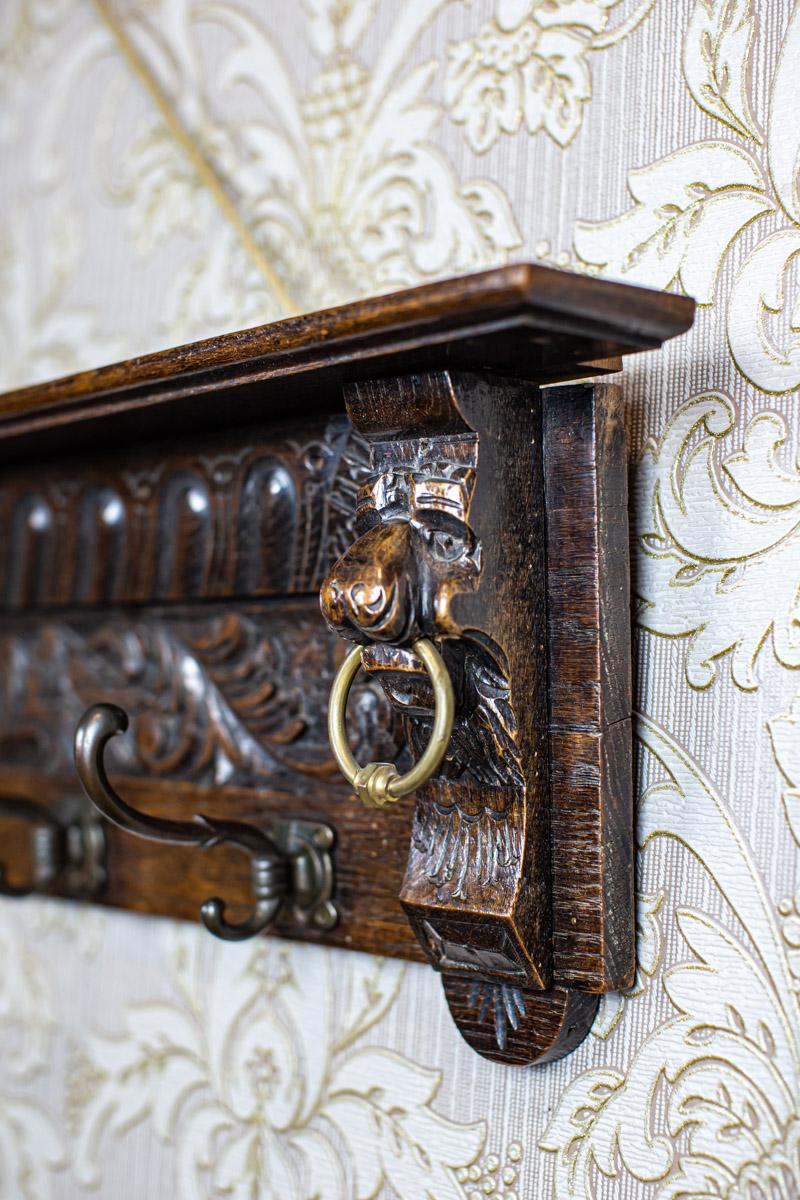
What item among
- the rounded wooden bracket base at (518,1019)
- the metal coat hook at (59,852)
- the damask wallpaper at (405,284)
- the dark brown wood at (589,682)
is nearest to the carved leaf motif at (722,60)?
the damask wallpaper at (405,284)

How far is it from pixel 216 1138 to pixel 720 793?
1.07 ft

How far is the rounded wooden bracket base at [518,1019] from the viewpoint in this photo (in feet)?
1.40

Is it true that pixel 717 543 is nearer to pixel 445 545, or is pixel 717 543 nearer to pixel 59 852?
pixel 445 545

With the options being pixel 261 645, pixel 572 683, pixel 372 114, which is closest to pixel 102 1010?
pixel 261 645

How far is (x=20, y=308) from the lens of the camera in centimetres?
74

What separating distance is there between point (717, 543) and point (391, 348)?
5.3 inches

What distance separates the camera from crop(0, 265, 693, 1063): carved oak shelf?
38 centimetres

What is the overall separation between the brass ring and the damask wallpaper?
95 mm

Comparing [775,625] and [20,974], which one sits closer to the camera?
[775,625]

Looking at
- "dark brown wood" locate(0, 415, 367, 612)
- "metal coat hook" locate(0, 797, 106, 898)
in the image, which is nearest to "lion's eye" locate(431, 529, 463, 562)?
"dark brown wood" locate(0, 415, 367, 612)

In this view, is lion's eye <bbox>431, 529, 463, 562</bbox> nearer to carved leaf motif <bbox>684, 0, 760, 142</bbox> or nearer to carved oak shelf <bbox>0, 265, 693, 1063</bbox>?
carved oak shelf <bbox>0, 265, 693, 1063</bbox>

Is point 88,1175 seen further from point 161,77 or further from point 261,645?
point 161,77

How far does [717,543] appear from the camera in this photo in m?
0.42

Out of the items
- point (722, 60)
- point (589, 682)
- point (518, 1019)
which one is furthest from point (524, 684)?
point (722, 60)
